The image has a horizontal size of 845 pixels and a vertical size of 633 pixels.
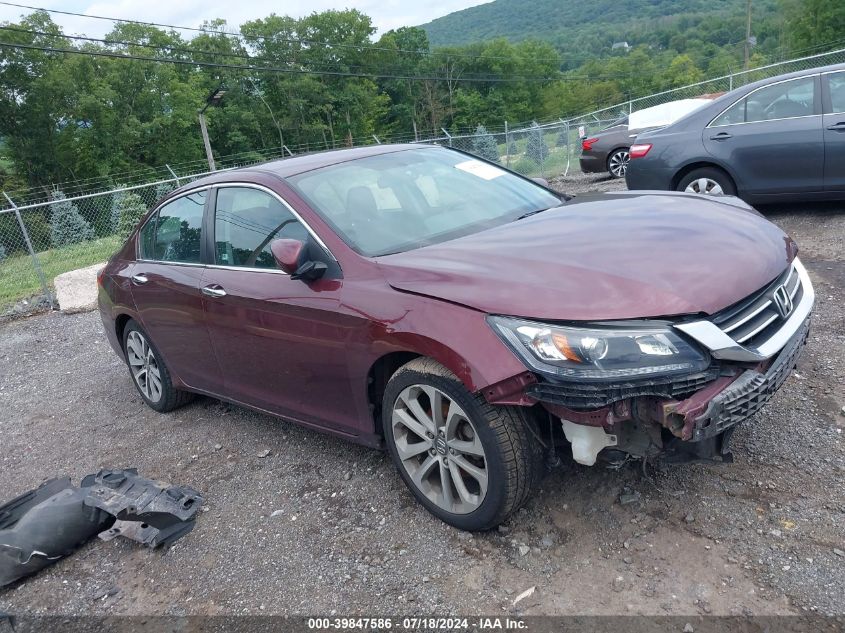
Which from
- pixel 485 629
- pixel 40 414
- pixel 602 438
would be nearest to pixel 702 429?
pixel 602 438

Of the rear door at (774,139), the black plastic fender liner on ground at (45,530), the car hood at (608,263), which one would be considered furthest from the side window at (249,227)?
the rear door at (774,139)

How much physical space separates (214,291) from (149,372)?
1.51 meters

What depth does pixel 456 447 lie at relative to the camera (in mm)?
2896

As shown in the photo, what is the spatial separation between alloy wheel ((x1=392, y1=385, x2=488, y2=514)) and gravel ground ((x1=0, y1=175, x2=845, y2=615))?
195 mm

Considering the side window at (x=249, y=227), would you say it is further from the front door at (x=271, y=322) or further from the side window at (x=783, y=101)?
the side window at (x=783, y=101)

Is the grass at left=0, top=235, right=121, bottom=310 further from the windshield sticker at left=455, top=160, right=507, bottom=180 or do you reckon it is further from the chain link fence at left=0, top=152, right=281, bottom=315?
the windshield sticker at left=455, top=160, right=507, bottom=180

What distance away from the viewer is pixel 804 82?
22.9ft

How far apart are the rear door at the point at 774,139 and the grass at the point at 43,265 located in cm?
1009

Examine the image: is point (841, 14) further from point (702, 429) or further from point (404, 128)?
point (702, 429)

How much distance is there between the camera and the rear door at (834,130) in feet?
21.6

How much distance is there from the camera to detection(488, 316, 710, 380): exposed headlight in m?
2.44

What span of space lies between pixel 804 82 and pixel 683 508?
5.77 meters

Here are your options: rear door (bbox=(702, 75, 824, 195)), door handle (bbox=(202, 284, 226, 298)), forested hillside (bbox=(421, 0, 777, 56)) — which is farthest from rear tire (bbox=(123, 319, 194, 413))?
forested hillside (bbox=(421, 0, 777, 56))

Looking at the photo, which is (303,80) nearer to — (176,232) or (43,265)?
(43,265)
